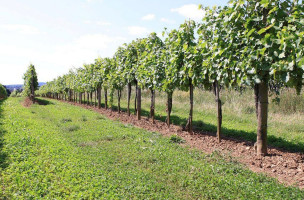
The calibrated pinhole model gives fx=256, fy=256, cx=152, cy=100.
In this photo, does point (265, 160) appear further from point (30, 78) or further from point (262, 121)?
point (30, 78)

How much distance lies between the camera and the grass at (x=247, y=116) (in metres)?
13.3

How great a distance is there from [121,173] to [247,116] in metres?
16.0

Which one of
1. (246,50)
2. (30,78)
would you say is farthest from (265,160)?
(30,78)

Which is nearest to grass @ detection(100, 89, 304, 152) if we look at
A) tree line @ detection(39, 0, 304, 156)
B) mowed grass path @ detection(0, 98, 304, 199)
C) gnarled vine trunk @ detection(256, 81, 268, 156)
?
gnarled vine trunk @ detection(256, 81, 268, 156)

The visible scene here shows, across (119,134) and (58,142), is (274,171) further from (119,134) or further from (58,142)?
(58,142)

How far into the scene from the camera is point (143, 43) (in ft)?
61.8

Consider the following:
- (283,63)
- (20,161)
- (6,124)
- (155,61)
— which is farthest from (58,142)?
(283,63)

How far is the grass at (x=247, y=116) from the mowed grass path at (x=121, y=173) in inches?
171

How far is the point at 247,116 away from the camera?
2097 centimetres

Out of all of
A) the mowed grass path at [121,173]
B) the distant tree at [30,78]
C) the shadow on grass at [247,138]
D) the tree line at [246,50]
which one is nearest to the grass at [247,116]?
the shadow on grass at [247,138]

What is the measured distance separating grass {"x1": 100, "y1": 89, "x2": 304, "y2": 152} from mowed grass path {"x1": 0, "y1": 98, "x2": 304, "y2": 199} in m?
4.33

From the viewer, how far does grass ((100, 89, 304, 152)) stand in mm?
13280

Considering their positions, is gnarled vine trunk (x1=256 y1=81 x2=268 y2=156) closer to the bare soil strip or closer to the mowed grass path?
the bare soil strip

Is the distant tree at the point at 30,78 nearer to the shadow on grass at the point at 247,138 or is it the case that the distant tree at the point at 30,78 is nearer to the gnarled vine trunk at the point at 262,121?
the shadow on grass at the point at 247,138
